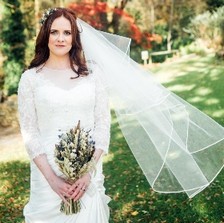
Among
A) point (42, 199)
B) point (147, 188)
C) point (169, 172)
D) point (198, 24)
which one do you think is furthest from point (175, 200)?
point (198, 24)

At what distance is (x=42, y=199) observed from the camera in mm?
3400

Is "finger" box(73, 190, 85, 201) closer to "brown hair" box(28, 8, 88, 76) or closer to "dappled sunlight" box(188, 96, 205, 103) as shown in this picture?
"brown hair" box(28, 8, 88, 76)

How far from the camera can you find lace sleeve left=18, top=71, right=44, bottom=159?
3205mm

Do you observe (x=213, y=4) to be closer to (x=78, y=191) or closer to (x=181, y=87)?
(x=181, y=87)

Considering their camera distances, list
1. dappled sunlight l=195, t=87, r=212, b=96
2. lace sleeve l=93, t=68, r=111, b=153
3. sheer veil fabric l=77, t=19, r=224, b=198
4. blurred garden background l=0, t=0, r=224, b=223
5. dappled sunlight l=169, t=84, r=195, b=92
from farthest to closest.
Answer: dappled sunlight l=169, t=84, r=195, b=92 → dappled sunlight l=195, t=87, r=212, b=96 → blurred garden background l=0, t=0, r=224, b=223 → sheer veil fabric l=77, t=19, r=224, b=198 → lace sleeve l=93, t=68, r=111, b=153

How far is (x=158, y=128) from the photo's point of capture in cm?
370

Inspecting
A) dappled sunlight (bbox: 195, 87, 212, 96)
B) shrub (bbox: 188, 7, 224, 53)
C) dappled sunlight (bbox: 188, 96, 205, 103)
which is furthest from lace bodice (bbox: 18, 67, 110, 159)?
shrub (bbox: 188, 7, 224, 53)

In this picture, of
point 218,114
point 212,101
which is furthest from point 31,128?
point 212,101

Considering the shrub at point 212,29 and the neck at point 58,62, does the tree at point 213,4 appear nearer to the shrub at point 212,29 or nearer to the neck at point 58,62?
the shrub at point 212,29

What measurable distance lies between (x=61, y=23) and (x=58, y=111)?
2.15 ft

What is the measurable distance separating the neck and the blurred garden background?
279 centimetres

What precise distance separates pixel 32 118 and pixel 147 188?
3.69 m

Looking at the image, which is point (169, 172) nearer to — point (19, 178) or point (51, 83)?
point (51, 83)

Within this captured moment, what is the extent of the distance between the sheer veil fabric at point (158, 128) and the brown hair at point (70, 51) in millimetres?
298
